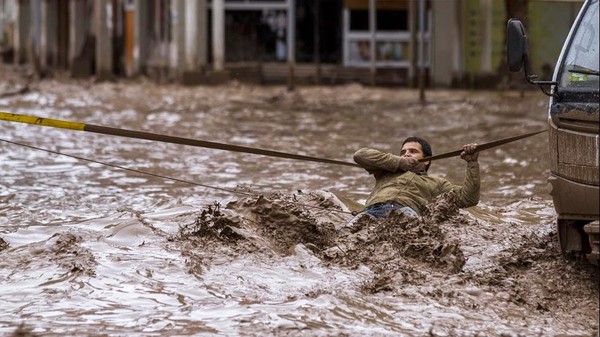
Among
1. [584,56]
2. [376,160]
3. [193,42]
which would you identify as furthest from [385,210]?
[193,42]

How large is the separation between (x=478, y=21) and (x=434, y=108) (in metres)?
6.14

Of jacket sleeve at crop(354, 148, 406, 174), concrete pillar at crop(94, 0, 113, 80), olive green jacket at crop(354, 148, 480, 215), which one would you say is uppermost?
concrete pillar at crop(94, 0, 113, 80)

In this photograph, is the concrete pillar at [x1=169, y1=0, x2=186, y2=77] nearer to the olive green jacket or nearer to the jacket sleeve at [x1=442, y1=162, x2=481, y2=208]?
the olive green jacket

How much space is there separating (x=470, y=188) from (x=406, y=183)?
543 mm

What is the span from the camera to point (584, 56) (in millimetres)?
7652

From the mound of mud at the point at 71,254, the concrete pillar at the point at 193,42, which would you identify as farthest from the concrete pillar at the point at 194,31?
the mound of mud at the point at 71,254

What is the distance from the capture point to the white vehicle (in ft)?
22.9

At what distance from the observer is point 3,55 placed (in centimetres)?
4775

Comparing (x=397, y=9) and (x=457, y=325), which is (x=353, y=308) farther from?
(x=397, y=9)

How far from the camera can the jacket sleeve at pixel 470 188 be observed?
893cm

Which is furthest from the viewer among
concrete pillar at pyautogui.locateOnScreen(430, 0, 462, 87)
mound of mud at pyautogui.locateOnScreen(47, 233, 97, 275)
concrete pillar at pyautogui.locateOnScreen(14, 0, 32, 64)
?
concrete pillar at pyautogui.locateOnScreen(14, 0, 32, 64)

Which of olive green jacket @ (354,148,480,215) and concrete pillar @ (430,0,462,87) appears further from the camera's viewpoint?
concrete pillar @ (430,0,462,87)

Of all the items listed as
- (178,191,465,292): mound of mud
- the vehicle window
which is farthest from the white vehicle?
(178,191,465,292): mound of mud

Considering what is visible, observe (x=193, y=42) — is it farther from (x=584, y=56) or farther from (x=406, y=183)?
(x=584, y=56)
